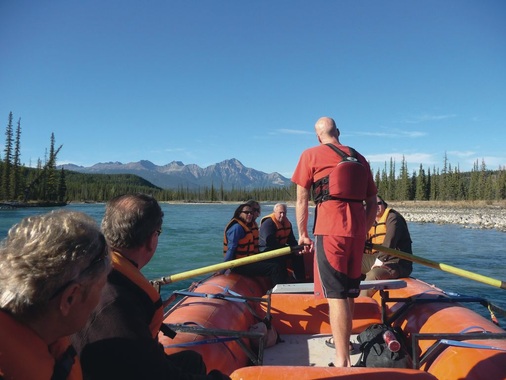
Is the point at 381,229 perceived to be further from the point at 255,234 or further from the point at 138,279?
the point at 138,279

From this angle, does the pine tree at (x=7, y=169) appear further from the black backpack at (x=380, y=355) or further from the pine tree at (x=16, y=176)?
the black backpack at (x=380, y=355)

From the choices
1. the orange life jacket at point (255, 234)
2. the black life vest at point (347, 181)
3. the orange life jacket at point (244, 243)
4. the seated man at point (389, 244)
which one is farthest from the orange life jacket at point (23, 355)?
the orange life jacket at point (255, 234)

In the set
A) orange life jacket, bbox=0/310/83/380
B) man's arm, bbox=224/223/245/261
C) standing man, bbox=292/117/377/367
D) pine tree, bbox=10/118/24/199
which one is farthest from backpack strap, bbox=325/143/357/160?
pine tree, bbox=10/118/24/199

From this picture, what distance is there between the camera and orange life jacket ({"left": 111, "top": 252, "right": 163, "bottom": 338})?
185 cm

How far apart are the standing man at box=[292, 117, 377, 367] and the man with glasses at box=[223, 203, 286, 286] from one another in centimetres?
318

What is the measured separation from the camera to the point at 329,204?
348cm

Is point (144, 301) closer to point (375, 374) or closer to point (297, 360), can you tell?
point (375, 374)

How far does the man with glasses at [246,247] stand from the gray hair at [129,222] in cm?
467

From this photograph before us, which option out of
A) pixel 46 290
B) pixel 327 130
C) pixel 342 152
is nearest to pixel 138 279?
pixel 46 290

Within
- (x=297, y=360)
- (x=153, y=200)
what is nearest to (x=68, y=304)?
(x=153, y=200)

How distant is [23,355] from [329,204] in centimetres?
267

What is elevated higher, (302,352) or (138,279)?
(138,279)

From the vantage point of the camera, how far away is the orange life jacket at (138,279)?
1.85 m

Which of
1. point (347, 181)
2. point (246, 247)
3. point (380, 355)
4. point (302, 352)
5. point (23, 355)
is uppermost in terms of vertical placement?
point (347, 181)
